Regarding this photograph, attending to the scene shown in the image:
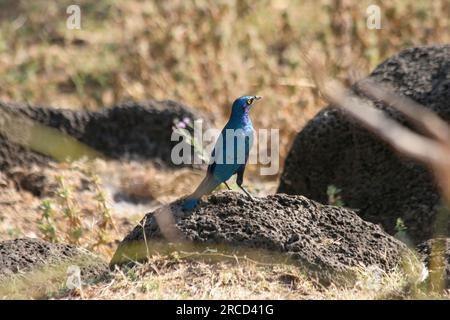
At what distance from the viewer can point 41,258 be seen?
3732 millimetres

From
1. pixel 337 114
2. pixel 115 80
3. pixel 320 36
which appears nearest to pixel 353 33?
pixel 320 36

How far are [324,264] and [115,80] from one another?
4727mm

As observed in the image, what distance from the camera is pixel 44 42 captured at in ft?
28.6

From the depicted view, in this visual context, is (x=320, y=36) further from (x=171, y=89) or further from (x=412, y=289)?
(x=412, y=289)

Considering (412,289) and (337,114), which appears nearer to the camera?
(412,289)

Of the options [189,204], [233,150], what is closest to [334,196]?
[233,150]

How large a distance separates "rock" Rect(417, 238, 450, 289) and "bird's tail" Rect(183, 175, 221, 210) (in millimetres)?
843

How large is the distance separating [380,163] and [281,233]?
144 cm

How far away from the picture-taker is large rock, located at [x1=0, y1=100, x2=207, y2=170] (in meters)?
6.04

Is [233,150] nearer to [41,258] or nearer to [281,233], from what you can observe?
[281,233]

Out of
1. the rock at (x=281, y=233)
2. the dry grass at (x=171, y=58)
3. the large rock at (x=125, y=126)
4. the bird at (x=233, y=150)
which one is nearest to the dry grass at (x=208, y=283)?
the rock at (x=281, y=233)

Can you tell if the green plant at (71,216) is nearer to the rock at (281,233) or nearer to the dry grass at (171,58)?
the dry grass at (171,58)

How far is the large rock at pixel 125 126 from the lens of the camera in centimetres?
604
